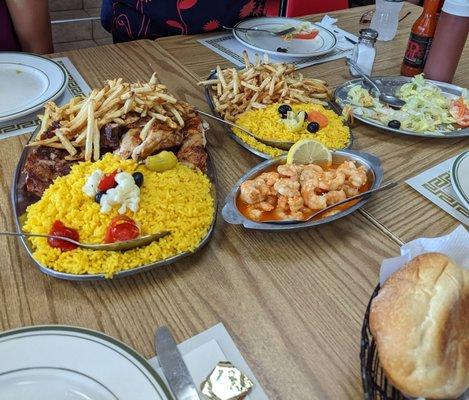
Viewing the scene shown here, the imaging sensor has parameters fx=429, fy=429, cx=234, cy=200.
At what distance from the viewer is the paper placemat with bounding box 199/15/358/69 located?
200 cm

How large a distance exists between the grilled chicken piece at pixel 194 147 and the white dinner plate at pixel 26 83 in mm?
531

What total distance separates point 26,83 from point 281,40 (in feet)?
3.90

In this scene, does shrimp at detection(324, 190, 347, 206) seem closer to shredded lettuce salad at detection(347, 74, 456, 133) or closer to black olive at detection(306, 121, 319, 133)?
black olive at detection(306, 121, 319, 133)

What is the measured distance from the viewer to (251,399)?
30.0 inches

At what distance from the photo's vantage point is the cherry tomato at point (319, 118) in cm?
149

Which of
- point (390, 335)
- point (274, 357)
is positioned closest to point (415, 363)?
point (390, 335)

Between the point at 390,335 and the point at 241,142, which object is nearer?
the point at 390,335

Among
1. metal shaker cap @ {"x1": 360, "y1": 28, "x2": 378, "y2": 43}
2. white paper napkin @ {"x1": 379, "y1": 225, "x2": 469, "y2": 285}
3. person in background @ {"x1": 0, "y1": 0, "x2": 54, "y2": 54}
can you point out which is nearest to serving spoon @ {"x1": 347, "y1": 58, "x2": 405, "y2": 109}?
metal shaker cap @ {"x1": 360, "y1": 28, "x2": 378, "y2": 43}

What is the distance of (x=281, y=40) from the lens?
213cm

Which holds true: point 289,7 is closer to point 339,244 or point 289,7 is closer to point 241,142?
point 241,142

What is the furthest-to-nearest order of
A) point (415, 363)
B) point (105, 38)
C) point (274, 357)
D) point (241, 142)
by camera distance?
point (105, 38)
point (241, 142)
point (274, 357)
point (415, 363)

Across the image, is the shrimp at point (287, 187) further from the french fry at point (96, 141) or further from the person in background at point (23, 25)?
the person in background at point (23, 25)

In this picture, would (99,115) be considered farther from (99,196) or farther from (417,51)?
(417,51)

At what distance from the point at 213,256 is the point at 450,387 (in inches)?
22.2
